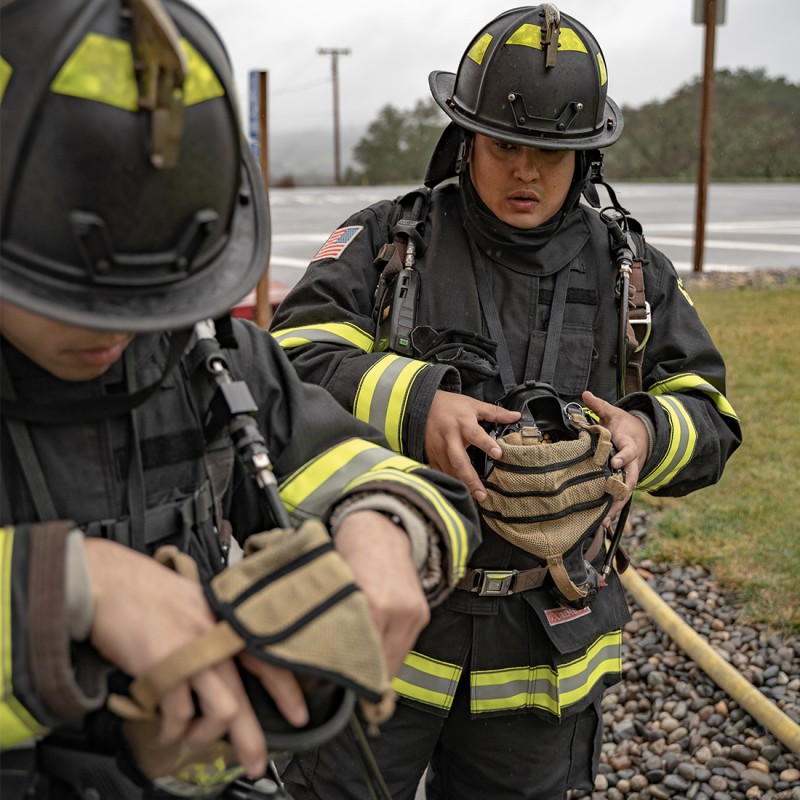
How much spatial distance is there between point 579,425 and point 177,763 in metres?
1.34

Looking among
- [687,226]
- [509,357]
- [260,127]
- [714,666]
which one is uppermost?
[260,127]

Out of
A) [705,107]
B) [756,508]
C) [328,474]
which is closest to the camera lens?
[328,474]

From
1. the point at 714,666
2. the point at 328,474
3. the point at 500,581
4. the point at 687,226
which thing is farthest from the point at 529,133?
the point at 687,226

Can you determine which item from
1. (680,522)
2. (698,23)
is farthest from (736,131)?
(680,522)

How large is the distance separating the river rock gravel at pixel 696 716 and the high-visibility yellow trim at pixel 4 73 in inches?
118

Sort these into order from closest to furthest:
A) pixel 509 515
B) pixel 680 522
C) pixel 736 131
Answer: pixel 509 515, pixel 680 522, pixel 736 131

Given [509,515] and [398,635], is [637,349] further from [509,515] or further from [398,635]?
[398,635]

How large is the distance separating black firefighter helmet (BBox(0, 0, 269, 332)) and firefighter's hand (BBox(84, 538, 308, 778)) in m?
0.31

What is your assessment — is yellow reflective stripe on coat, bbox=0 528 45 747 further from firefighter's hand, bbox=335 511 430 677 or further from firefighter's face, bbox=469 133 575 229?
firefighter's face, bbox=469 133 575 229

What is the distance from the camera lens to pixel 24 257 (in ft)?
3.77

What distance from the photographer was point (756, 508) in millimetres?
4977

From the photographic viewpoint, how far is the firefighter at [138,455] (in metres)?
1.10

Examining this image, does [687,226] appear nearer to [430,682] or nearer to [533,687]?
[533,687]

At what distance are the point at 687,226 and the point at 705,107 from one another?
23.3ft
